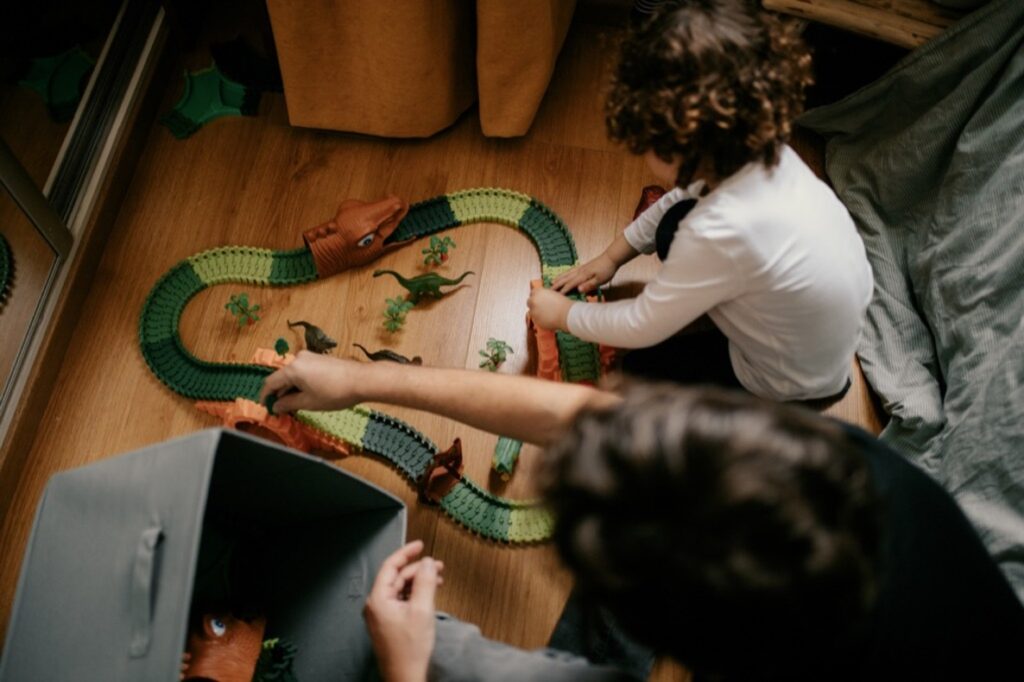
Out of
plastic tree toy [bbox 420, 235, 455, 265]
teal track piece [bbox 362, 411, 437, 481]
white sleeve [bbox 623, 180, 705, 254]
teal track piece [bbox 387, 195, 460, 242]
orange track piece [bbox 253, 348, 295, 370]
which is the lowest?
teal track piece [bbox 362, 411, 437, 481]

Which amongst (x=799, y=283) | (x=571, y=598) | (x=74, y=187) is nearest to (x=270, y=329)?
(x=74, y=187)

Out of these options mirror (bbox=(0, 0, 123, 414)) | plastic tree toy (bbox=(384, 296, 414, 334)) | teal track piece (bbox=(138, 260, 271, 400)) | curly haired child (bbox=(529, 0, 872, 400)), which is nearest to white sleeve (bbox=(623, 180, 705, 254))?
curly haired child (bbox=(529, 0, 872, 400))

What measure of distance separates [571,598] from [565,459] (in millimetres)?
563

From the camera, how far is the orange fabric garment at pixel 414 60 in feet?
3.88

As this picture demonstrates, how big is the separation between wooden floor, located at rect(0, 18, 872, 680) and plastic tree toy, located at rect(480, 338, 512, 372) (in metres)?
0.02

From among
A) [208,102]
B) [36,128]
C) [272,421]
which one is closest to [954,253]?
[272,421]

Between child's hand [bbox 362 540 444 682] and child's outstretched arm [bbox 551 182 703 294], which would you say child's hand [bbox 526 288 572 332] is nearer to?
child's outstretched arm [bbox 551 182 703 294]

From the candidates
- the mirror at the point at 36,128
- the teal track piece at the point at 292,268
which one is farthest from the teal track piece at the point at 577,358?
the mirror at the point at 36,128

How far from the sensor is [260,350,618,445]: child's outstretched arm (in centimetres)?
81

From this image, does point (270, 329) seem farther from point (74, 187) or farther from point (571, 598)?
point (571, 598)

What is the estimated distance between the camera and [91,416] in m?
1.20

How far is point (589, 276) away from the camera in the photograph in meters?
1.22

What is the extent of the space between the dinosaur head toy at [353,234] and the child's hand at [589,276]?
0.32 meters

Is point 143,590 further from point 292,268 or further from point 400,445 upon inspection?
point 292,268
